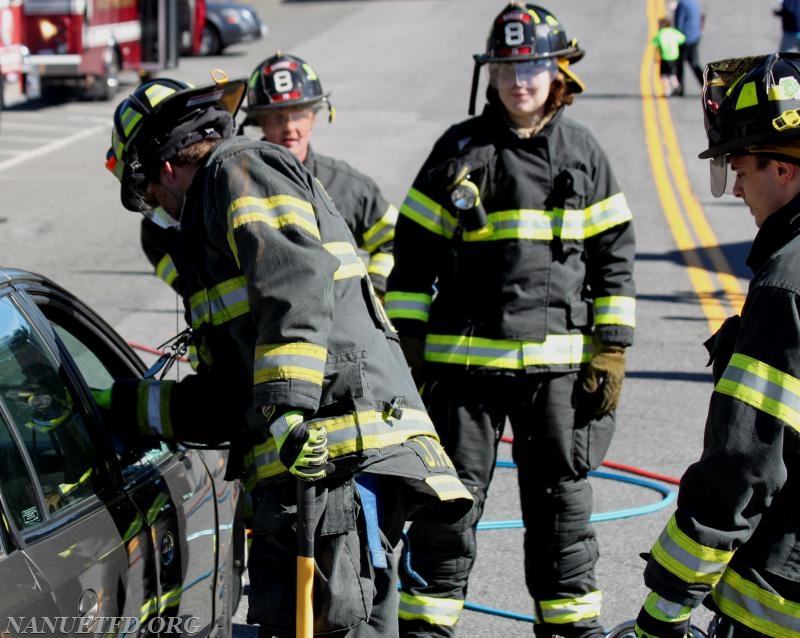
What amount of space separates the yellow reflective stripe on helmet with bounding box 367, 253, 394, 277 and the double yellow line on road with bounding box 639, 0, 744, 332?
3860 mm

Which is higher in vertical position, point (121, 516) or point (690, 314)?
point (121, 516)

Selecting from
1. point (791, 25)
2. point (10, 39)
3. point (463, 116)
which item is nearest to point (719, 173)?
point (791, 25)

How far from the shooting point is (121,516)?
3.10 m

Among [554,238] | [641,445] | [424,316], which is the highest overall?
[554,238]

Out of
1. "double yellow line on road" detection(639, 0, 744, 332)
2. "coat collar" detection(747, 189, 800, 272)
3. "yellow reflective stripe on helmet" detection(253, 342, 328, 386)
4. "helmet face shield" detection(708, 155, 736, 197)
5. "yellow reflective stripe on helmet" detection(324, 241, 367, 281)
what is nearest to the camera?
"coat collar" detection(747, 189, 800, 272)

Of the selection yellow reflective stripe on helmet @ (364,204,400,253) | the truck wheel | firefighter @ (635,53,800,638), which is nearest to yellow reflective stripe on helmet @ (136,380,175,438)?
firefighter @ (635,53,800,638)

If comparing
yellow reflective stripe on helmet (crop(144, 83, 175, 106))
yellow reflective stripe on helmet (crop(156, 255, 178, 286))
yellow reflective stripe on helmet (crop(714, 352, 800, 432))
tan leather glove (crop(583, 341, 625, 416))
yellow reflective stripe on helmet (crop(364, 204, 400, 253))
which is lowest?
tan leather glove (crop(583, 341, 625, 416))

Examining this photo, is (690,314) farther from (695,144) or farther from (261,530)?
(695,144)

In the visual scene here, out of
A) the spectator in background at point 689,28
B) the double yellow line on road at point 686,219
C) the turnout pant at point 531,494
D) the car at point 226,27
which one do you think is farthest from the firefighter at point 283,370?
the car at point 226,27

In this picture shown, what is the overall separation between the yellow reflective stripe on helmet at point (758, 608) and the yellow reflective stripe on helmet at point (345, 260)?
1181mm

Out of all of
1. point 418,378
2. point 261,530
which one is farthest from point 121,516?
point 418,378

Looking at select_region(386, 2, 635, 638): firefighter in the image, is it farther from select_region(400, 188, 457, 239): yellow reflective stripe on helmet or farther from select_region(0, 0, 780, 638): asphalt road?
select_region(0, 0, 780, 638): asphalt road

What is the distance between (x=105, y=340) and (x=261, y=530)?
960 millimetres

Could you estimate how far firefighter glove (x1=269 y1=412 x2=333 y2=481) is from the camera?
114 inches
